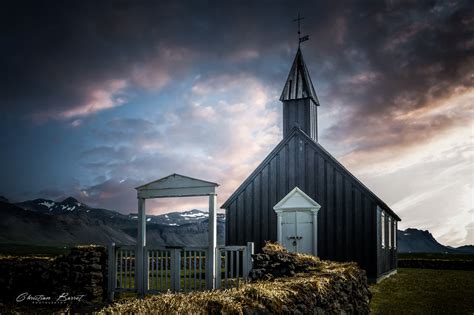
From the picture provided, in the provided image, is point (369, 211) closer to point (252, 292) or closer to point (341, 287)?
point (341, 287)

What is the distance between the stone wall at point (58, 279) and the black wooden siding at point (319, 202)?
8666 millimetres

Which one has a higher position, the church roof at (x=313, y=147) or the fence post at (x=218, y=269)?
the church roof at (x=313, y=147)

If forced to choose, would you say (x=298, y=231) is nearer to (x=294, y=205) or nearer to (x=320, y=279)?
(x=294, y=205)

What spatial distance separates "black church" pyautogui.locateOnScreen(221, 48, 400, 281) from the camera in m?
19.6

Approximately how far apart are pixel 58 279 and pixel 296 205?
10609mm

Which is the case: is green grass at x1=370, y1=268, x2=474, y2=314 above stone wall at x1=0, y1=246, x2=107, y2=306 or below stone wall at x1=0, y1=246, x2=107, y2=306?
below

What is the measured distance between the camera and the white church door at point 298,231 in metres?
20.5

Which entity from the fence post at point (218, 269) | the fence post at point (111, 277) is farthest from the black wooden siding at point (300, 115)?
the fence post at point (111, 277)

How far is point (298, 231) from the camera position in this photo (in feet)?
67.9

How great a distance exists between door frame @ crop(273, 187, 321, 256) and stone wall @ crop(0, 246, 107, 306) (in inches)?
350

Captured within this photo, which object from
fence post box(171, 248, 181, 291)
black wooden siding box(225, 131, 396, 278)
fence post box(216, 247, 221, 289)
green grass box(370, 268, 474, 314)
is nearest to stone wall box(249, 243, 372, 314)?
fence post box(216, 247, 221, 289)

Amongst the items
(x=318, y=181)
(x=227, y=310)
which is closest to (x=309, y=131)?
(x=318, y=181)

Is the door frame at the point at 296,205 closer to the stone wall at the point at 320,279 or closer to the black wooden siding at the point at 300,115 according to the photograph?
the black wooden siding at the point at 300,115

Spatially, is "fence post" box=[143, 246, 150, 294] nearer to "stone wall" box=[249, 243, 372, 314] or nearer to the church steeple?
"stone wall" box=[249, 243, 372, 314]
